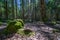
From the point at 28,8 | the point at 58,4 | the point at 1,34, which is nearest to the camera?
the point at 1,34

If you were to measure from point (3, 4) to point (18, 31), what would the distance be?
25.5m

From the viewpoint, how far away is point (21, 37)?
6.10 metres

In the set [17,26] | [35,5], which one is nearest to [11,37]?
[17,26]

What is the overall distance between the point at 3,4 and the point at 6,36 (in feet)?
84.8

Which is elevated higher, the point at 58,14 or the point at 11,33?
the point at 11,33

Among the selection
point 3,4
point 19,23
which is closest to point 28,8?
point 3,4

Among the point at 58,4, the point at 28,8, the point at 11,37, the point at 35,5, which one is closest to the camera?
the point at 11,37

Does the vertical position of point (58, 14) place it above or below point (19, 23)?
below

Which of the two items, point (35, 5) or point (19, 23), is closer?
point (19, 23)

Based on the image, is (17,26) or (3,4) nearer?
(17,26)

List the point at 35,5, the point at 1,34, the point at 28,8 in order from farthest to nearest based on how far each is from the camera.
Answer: the point at 28,8
the point at 35,5
the point at 1,34

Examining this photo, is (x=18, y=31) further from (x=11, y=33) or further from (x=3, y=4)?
(x=3, y=4)

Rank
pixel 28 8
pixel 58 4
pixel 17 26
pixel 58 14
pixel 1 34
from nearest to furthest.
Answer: pixel 1 34 < pixel 17 26 < pixel 58 4 < pixel 58 14 < pixel 28 8

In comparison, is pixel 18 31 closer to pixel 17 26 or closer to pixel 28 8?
pixel 17 26
